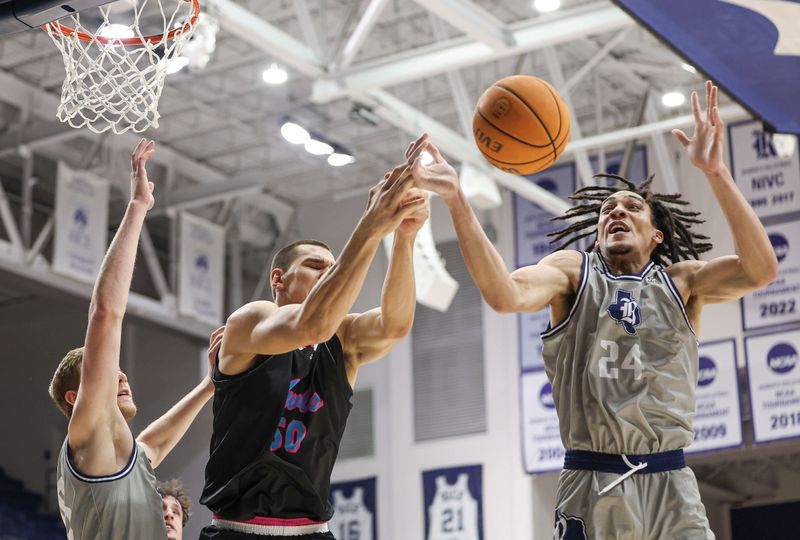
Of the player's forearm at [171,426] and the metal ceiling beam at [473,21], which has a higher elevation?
the metal ceiling beam at [473,21]

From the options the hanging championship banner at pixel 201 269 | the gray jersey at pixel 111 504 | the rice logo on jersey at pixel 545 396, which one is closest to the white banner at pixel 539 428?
the rice logo on jersey at pixel 545 396

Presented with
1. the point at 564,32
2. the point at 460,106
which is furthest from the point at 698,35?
the point at 460,106

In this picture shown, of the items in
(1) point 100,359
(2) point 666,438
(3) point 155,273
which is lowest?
(2) point 666,438

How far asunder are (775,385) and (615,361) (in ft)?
34.1

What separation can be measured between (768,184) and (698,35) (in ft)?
30.8

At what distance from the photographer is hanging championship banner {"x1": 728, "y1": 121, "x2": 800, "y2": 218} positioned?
1483cm

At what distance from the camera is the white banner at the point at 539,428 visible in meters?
15.5

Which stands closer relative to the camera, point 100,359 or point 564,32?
point 100,359

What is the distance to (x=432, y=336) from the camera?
1731 centimetres

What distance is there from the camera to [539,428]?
1567 cm

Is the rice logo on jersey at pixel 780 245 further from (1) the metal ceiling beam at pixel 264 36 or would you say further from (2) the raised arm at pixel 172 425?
(2) the raised arm at pixel 172 425

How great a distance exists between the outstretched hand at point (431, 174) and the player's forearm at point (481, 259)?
0.05m

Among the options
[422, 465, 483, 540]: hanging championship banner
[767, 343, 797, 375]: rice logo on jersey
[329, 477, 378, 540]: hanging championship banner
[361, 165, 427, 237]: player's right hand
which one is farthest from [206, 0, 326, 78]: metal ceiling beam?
[361, 165, 427, 237]: player's right hand

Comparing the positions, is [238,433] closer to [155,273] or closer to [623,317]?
[623,317]
